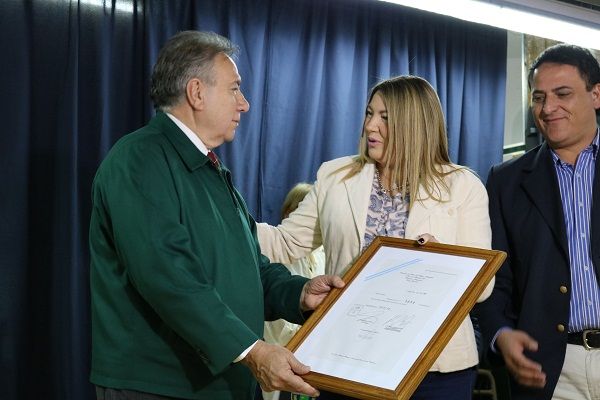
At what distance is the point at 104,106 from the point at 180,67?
6.18 ft

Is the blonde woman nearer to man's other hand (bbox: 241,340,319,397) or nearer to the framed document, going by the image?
the framed document

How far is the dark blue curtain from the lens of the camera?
12.6 ft

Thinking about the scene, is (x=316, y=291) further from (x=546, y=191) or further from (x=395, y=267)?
(x=546, y=191)

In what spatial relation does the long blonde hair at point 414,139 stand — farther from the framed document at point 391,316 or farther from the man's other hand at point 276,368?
the man's other hand at point 276,368

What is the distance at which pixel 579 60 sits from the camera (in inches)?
111

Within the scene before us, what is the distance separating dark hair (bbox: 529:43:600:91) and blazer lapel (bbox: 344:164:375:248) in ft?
2.53

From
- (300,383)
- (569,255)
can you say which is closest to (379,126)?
(569,255)

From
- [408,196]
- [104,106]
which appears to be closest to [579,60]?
[408,196]

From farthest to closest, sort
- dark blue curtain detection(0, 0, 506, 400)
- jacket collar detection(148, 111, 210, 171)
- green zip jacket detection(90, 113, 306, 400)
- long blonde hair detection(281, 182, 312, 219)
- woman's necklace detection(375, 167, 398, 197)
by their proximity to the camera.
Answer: long blonde hair detection(281, 182, 312, 219) < dark blue curtain detection(0, 0, 506, 400) < woman's necklace detection(375, 167, 398, 197) < jacket collar detection(148, 111, 210, 171) < green zip jacket detection(90, 113, 306, 400)

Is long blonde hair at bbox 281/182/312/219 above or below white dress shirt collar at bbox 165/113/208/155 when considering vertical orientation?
below

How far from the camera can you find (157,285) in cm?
203

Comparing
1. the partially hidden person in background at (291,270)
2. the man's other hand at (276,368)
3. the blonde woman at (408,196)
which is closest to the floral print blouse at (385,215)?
the blonde woman at (408,196)

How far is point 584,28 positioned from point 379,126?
7.08 feet

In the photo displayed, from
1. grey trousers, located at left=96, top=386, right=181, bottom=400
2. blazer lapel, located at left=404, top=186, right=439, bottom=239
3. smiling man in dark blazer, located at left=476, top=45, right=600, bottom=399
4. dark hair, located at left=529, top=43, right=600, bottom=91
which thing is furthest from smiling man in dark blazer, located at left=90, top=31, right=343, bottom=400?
dark hair, located at left=529, top=43, right=600, bottom=91
